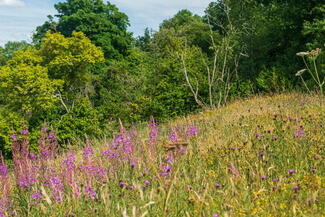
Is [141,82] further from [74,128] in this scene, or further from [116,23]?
[116,23]

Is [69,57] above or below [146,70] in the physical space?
above

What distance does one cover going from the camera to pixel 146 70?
900 inches

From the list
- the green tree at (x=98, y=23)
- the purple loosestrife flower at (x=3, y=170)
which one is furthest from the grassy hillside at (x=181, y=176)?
the green tree at (x=98, y=23)

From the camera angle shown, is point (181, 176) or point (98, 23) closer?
point (181, 176)

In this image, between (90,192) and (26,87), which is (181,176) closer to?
(90,192)

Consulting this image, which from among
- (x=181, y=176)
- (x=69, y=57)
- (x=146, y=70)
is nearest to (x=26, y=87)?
(x=69, y=57)

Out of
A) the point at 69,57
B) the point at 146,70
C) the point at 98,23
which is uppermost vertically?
the point at 98,23

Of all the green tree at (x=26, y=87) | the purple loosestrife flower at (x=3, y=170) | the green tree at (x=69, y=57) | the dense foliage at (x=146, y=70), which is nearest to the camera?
the purple loosestrife flower at (x=3, y=170)

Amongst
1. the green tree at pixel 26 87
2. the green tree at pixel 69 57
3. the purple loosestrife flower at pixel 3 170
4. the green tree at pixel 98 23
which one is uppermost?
the green tree at pixel 98 23

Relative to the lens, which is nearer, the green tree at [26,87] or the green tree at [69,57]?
the green tree at [26,87]

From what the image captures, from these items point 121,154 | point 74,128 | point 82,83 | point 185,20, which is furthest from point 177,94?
point 185,20

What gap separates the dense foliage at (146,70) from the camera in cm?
1645

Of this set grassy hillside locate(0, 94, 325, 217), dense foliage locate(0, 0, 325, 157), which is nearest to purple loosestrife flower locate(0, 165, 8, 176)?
grassy hillside locate(0, 94, 325, 217)

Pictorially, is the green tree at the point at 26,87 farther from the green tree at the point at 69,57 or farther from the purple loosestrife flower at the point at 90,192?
the purple loosestrife flower at the point at 90,192
